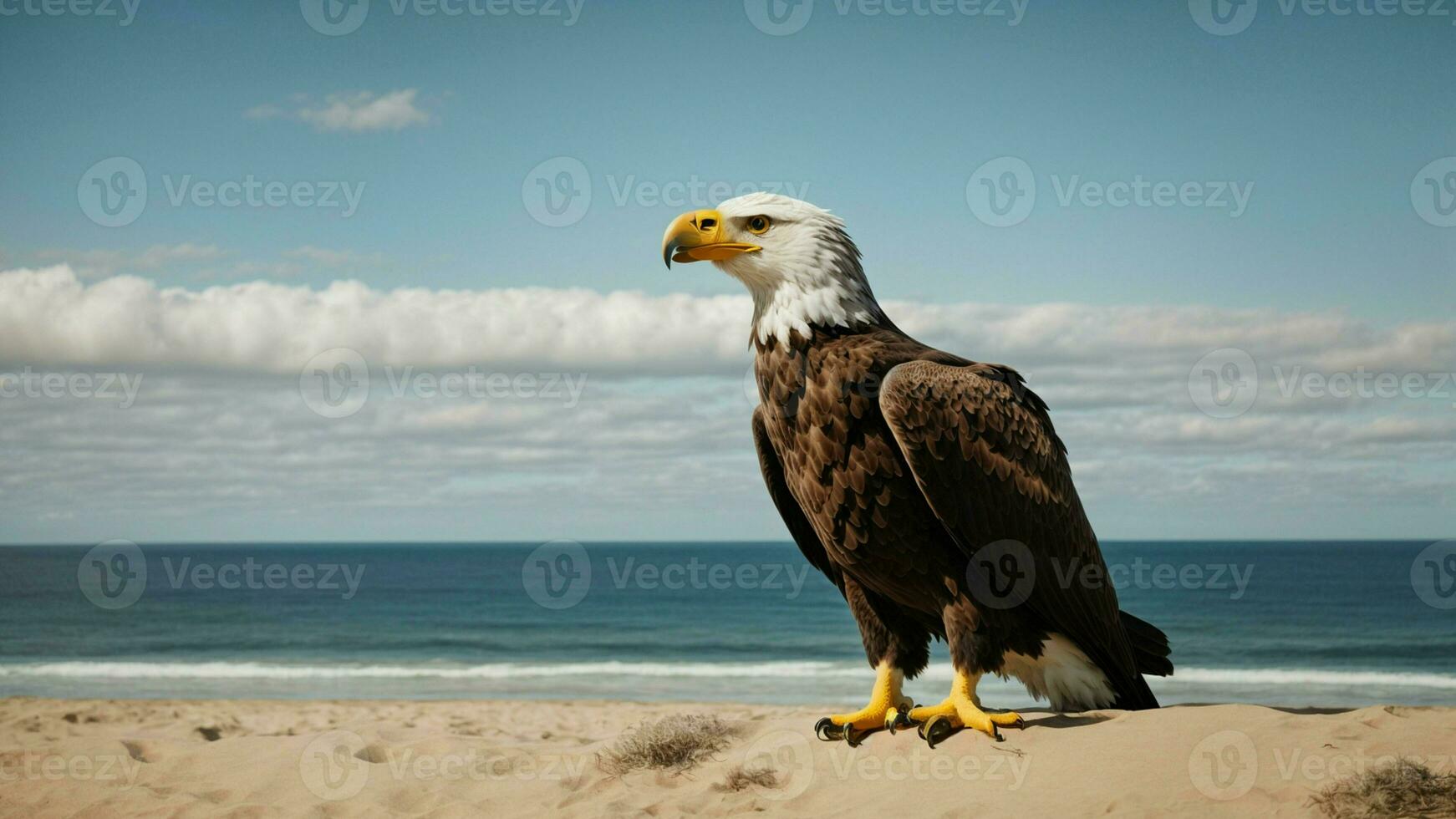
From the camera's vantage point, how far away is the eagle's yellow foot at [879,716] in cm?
455

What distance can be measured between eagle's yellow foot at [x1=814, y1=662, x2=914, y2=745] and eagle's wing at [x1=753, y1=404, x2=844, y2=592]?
499mm

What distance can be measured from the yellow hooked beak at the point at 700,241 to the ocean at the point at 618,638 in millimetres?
11516

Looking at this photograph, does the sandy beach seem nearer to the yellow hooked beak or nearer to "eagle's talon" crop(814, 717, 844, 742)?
"eagle's talon" crop(814, 717, 844, 742)

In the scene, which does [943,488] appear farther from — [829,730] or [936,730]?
[829,730]

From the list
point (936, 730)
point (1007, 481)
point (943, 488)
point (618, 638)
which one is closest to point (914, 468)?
point (943, 488)

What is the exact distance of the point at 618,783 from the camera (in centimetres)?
514

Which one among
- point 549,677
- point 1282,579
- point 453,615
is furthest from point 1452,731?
point 1282,579

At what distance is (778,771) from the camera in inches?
185

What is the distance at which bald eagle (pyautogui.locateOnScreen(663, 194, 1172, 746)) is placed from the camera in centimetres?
402

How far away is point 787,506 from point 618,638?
891 inches

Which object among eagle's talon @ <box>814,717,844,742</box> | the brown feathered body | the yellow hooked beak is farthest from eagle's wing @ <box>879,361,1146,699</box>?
eagle's talon @ <box>814,717,844,742</box>

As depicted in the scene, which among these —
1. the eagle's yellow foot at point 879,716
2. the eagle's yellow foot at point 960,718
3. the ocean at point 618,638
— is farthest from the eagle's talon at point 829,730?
the ocean at point 618,638

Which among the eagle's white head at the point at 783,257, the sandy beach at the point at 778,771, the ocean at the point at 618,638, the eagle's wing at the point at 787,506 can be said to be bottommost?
the ocean at the point at 618,638

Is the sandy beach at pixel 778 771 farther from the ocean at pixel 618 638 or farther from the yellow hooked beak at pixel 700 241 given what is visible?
the ocean at pixel 618 638
